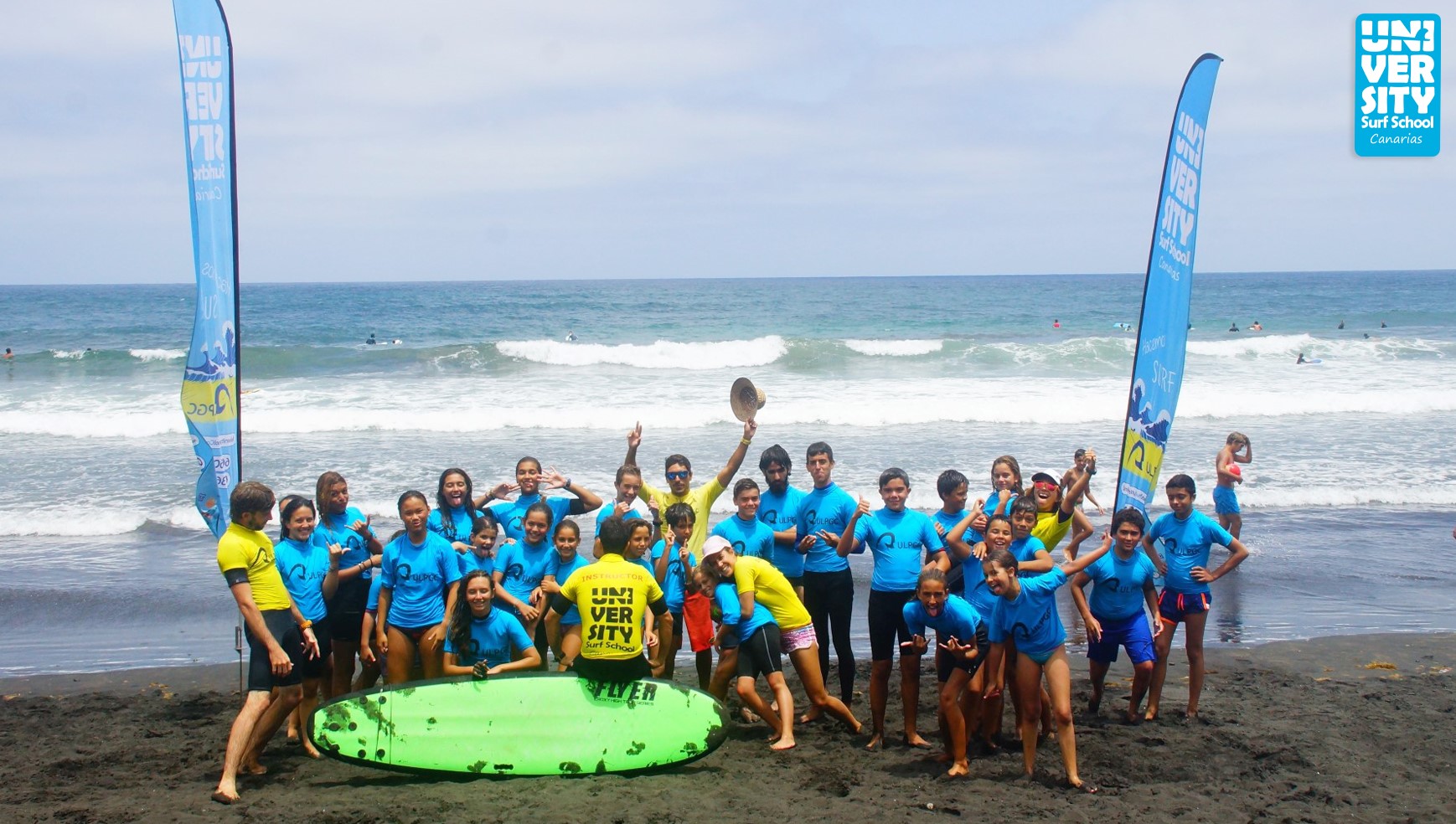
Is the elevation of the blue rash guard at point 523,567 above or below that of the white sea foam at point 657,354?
below

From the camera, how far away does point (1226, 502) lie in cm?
Answer: 1155

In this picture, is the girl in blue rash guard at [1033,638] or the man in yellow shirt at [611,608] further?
the man in yellow shirt at [611,608]

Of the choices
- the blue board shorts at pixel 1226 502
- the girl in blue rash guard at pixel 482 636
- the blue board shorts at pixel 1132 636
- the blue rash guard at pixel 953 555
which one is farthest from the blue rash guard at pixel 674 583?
the blue board shorts at pixel 1226 502

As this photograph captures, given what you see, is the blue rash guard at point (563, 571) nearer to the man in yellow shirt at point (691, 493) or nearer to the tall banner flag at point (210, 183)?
the man in yellow shirt at point (691, 493)

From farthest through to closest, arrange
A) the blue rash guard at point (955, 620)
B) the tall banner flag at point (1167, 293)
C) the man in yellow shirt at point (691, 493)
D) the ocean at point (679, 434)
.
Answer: the ocean at point (679, 434), the tall banner flag at point (1167, 293), the man in yellow shirt at point (691, 493), the blue rash guard at point (955, 620)

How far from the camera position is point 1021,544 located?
627 cm

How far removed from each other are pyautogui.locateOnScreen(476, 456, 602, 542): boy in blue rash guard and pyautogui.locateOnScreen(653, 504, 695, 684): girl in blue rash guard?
723mm

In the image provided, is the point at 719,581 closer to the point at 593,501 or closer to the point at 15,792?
the point at 593,501

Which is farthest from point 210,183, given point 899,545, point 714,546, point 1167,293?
point 1167,293

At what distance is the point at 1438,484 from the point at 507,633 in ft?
45.1

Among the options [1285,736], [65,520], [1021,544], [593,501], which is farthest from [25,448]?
[1285,736]

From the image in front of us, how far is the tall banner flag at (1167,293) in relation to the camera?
7.50 m

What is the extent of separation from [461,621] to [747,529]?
189 cm

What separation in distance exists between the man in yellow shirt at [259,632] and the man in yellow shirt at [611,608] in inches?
58.9
